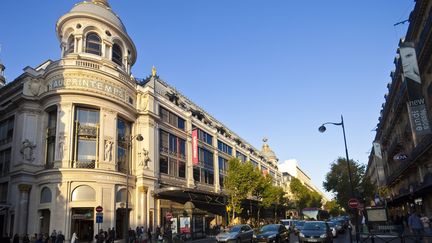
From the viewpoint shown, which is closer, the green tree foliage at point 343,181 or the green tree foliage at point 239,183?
the green tree foliage at point 239,183

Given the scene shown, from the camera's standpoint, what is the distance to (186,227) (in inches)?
1273

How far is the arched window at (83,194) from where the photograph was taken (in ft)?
107

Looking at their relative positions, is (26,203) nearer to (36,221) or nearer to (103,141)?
(36,221)

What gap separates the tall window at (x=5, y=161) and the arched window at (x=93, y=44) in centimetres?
1366

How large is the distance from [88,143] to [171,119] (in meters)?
13.4

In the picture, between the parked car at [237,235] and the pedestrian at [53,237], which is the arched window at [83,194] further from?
the parked car at [237,235]

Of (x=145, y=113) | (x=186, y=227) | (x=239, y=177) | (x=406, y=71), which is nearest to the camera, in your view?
(x=406, y=71)

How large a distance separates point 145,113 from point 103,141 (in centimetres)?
670

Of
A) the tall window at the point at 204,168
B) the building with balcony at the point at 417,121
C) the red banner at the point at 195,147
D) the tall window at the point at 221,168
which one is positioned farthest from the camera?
the tall window at the point at 221,168

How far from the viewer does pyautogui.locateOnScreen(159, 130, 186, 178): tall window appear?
142 feet

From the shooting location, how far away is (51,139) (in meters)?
35.6

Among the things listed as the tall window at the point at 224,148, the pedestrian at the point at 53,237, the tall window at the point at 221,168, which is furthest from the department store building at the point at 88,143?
the tall window at the point at 224,148

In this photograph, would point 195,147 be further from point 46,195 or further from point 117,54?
point 46,195

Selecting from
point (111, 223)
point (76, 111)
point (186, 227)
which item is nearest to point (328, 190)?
point (186, 227)
